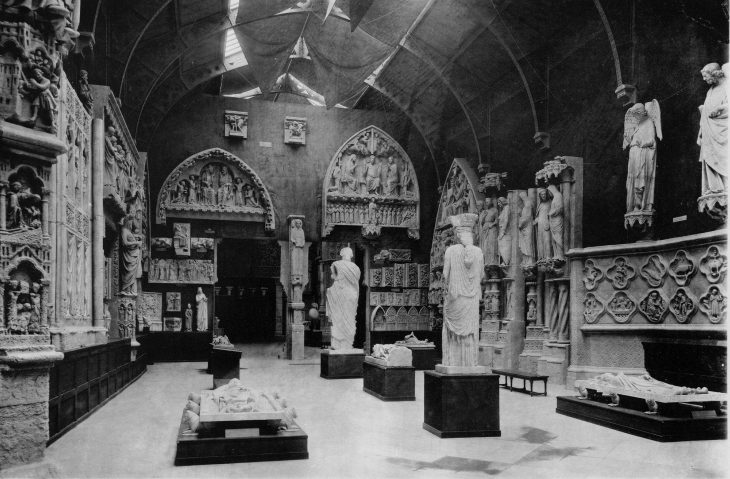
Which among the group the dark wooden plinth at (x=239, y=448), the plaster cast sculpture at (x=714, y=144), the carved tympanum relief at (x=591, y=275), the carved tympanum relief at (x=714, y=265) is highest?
the plaster cast sculpture at (x=714, y=144)

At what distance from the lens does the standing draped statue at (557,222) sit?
512 inches

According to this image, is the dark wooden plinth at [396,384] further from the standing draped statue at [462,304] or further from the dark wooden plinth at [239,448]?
the dark wooden plinth at [239,448]

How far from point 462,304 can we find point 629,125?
5629mm

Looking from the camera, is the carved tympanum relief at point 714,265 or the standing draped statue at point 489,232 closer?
the carved tympanum relief at point 714,265

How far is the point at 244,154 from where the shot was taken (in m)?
19.8

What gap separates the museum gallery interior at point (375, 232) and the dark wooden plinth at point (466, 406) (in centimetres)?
3

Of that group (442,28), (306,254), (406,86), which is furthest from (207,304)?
(442,28)

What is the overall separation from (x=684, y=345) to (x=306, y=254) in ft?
40.2

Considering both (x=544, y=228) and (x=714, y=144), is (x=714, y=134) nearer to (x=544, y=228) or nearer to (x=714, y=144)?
(x=714, y=144)

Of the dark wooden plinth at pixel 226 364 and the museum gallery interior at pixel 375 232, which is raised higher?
the museum gallery interior at pixel 375 232

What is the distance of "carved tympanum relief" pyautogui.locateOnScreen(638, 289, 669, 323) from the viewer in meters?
10.6

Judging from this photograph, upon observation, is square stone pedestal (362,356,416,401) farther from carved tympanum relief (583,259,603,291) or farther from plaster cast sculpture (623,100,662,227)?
plaster cast sculpture (623,100,662,227)


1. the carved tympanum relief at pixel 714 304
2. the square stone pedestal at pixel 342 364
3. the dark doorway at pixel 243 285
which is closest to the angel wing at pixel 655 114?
the carved tympanum relief at pixel 714 304

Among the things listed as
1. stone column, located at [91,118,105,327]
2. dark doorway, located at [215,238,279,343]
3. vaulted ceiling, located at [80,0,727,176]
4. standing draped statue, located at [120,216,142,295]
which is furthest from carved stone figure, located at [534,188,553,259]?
dark doorway, located at [215,238,279,343]
